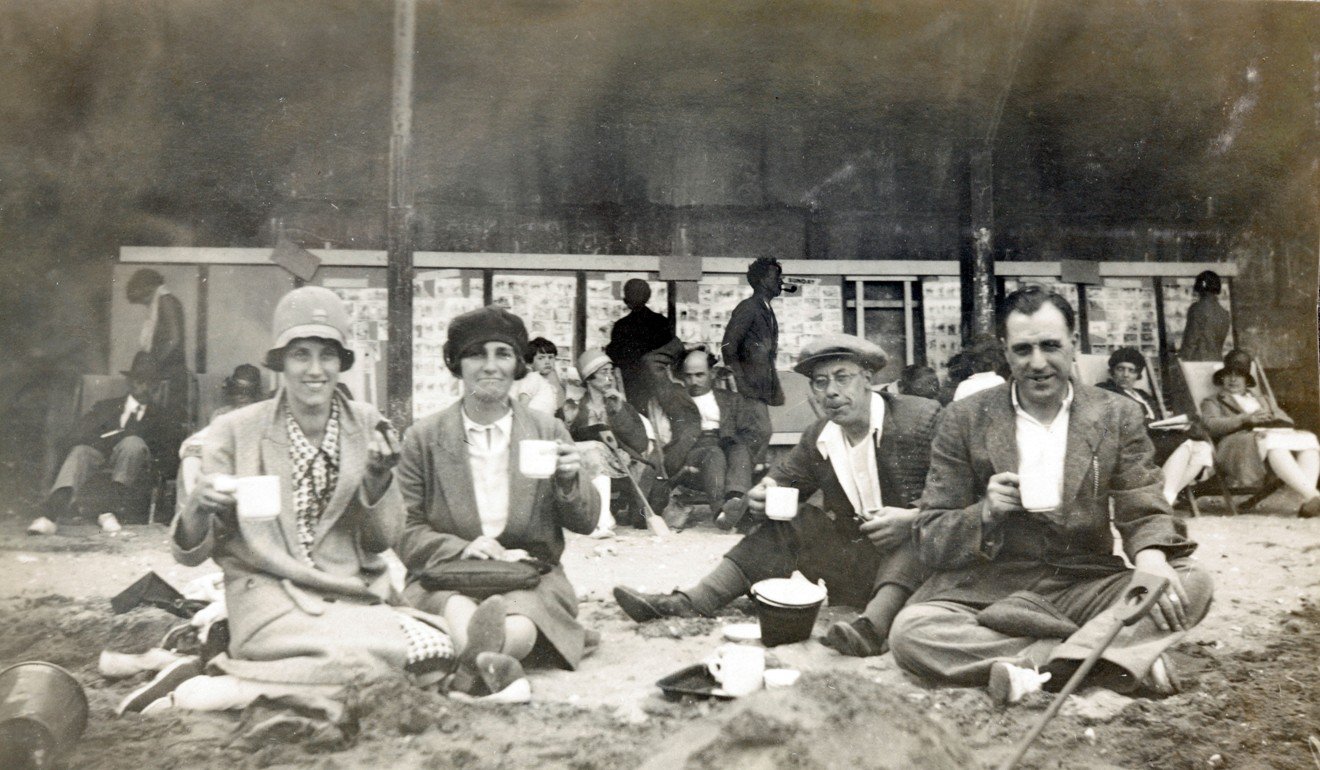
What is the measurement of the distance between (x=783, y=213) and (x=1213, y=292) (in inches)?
68.2

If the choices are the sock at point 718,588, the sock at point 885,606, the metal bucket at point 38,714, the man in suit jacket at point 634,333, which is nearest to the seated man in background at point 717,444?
Answer: the man in suit jacket at point 634,333

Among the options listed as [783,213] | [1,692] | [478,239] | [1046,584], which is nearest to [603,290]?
[478,239]

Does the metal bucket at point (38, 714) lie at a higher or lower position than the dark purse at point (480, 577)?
lower

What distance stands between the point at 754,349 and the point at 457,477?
50.0 inches

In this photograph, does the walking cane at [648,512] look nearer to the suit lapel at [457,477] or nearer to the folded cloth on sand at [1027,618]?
the suit lapel at [457,477]

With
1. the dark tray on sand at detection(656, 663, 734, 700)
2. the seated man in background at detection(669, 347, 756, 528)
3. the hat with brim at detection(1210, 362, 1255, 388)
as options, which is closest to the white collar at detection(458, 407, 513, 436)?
the seated man in background at detection(669, 347, 756, 528)

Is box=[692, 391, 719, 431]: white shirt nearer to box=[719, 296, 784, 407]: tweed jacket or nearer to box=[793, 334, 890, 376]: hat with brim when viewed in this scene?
box=[719, 296, 784, 407]: tweed jacket

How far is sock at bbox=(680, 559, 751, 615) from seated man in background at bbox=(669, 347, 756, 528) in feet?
0.91

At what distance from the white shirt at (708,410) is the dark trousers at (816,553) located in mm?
440

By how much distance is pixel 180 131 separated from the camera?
11.1 ft

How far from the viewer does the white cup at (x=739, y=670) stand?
2.90 m

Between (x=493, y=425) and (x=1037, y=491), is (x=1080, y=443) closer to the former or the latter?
(x=1037, y=491)

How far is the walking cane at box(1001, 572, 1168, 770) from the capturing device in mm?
2645

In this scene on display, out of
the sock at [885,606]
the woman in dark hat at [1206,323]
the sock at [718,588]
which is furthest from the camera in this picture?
the woman in dark hat at [1206,323]
